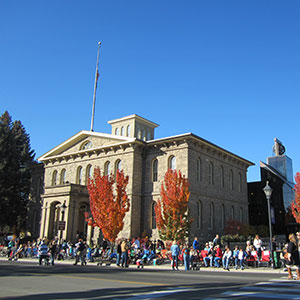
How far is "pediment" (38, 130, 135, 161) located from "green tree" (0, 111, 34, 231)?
386 centimetres

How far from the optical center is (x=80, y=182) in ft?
126

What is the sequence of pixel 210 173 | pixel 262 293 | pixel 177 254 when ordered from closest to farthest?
pixel 262 293 < pixel 177 254 < pixel 210 173

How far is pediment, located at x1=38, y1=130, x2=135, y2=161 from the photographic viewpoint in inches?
1423

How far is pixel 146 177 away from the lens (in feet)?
114

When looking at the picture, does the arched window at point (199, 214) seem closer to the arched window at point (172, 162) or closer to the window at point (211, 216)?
the window at point (211, 216)

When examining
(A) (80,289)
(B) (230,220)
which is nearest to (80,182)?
(B) (230,220)

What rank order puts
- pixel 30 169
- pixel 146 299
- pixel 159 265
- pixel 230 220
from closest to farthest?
1. pixel 146 299
2. pixel 159 265
3. pixel 230 220
4. pixel 30 169

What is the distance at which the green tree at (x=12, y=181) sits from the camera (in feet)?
136

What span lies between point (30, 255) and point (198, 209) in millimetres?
15538

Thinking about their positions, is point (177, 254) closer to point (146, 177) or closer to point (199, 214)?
point (199, 214)

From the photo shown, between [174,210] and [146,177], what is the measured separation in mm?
7038

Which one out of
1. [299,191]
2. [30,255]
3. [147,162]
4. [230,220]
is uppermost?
[147,162]

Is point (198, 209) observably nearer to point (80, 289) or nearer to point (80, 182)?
point (80, 182)

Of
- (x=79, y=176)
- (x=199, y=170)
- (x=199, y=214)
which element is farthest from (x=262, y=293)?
(x=79, y=176)
